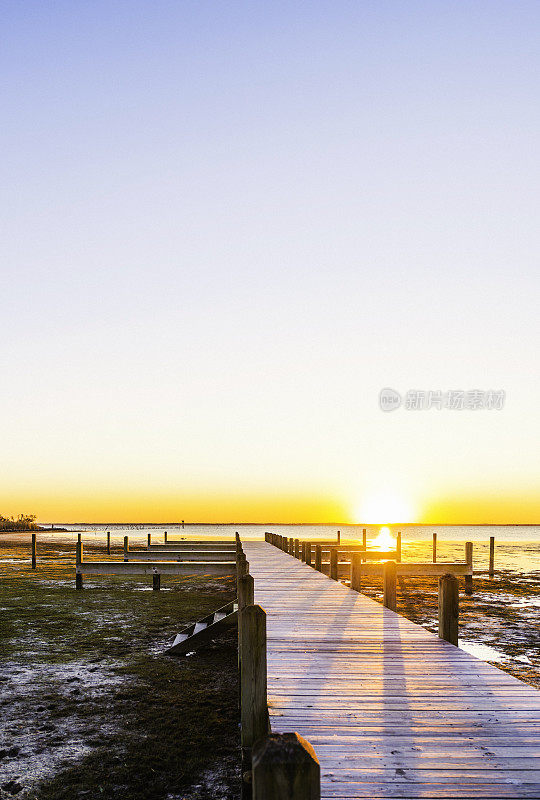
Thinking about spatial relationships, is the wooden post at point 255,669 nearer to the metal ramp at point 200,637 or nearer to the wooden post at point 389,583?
the wooden post at point 389,583

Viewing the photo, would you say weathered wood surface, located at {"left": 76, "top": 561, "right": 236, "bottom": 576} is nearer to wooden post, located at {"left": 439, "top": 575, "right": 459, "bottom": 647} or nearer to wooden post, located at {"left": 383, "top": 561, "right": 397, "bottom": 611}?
wooden post, located at {"left": 383, "top": 561, "right": 397, "bottom": 611}

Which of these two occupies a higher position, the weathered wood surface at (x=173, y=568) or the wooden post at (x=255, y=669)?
the wooden post at (x=255, y=669)

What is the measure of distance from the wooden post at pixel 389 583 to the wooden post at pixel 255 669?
668 cm

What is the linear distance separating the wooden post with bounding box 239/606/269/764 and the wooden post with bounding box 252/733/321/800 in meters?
2.61

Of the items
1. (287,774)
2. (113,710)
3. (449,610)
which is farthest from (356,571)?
(287,774)

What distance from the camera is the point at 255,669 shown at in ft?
16.1

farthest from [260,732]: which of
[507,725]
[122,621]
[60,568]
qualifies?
[60,568]

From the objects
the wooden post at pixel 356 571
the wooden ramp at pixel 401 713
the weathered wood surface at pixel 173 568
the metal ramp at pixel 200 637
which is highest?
the wooden ramp at pixel 401 713

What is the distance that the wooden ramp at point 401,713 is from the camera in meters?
4.35

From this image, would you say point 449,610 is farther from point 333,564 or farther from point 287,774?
point 333,564

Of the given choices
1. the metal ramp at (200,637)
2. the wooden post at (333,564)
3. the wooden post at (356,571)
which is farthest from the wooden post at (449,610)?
the wooden post at (333,564)

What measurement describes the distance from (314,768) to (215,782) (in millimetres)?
5040

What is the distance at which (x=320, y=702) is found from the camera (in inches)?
237

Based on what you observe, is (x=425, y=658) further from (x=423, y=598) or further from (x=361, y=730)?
(x=423, y=598)
